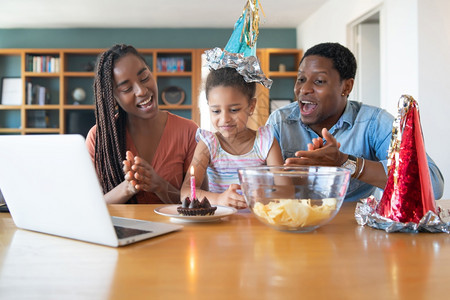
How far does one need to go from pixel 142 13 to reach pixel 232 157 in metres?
4.98

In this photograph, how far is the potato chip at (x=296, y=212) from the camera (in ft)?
2.97

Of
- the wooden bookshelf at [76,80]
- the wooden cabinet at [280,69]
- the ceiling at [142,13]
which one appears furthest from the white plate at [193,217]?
the wooden cabinet at [280,69]

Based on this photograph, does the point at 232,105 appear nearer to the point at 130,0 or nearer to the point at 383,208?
the point at 383,208

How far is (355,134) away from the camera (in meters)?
1.90

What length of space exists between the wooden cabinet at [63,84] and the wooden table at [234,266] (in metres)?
5.65

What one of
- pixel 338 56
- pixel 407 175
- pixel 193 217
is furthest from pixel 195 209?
pixel 338 56

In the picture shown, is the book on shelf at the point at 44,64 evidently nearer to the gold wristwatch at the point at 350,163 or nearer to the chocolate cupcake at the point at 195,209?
the gold wristwatch at the point at 350,163

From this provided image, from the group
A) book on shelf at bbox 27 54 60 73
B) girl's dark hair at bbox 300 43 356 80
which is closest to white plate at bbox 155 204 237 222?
girl's dark hair at bbox 300 43 356 80

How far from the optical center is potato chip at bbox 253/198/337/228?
0.90m

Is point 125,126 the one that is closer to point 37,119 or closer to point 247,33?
point 247,33

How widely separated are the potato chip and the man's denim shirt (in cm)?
97

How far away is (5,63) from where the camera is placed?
23.0 ft

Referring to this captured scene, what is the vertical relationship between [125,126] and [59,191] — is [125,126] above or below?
above

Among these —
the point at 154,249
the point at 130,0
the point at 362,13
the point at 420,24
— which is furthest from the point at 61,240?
the point at 130,0
